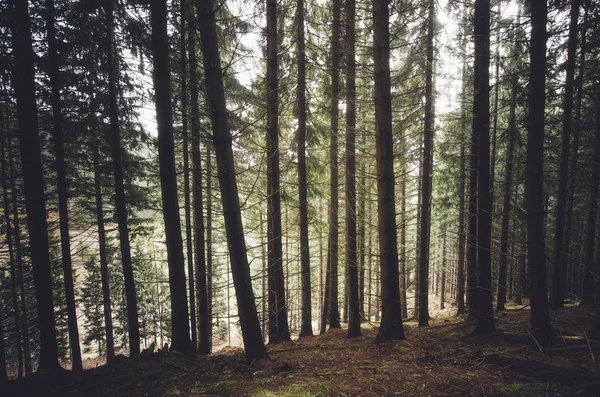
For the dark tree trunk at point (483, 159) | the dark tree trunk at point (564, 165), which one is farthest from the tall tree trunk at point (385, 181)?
the dark tree trunk at point (564, 165)

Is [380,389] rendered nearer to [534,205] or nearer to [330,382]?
[330,382]

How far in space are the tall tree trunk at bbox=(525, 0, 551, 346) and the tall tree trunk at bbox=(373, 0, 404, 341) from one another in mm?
3035

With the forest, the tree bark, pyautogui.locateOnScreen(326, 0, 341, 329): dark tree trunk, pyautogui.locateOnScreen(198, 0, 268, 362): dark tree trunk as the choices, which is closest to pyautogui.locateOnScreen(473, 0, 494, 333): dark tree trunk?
the forest

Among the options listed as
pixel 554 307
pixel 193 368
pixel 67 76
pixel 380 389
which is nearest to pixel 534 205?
pixel 380 389

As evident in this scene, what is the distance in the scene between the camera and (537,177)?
5887 millimetres

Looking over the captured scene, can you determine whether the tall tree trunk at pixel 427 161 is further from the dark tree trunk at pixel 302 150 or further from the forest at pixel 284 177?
the dark tree trunk at pixel 302 150

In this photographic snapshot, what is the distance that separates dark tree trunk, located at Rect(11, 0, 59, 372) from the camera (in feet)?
22.9

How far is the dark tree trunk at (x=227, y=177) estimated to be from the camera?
15.1ft

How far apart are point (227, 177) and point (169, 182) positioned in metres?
2.51

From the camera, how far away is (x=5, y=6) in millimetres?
7297

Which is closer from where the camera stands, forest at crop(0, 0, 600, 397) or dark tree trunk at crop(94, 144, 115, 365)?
forest at crop(0, 0, 600, 397)

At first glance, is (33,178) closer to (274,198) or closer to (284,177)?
(274,198)

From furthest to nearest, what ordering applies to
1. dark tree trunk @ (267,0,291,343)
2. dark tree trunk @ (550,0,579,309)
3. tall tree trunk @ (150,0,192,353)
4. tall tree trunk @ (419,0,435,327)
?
tall tree trunk @ (419,0,435,327), dark tree trunk @ (550,0,579,309), dark tree trunk @ (267,0,291,343), tall tree trunk @ (150,0,192,353)

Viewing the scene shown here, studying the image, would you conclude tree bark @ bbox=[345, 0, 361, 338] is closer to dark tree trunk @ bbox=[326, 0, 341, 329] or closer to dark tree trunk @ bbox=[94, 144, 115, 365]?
dark tree trunk @ bbox=[326, 0, 341, 329]
